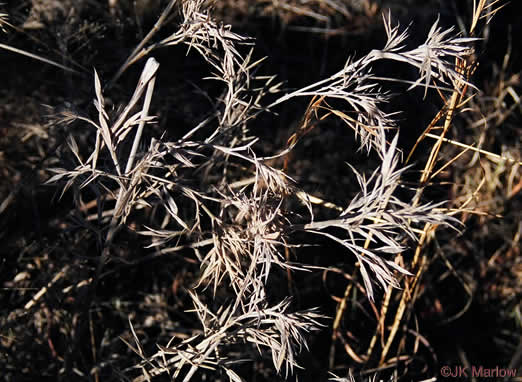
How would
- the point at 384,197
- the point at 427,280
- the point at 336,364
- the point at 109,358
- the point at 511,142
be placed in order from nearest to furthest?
the point at 384,197 → the point at 109,358 → the point at 336,364 → the point at 427,280 → the point at 511,142

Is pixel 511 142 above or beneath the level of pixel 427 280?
above

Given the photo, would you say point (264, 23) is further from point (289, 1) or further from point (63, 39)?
point (63, 39)

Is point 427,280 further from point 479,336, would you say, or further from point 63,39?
point 63,39

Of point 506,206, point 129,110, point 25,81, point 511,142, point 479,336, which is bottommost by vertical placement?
point 479,336

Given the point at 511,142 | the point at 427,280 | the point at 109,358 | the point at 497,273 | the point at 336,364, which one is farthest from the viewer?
the point at 511,142

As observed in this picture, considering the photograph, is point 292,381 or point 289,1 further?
point 289,1

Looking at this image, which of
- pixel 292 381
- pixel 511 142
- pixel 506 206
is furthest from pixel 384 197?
pixel 511 142
